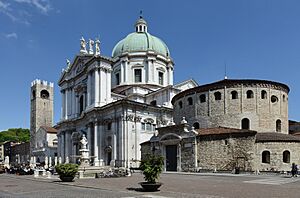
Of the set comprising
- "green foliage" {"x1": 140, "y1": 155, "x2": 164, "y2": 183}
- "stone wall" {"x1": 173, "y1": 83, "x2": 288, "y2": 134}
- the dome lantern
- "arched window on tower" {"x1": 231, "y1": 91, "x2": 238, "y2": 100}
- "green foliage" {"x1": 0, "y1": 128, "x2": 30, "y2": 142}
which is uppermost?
the dome lantern

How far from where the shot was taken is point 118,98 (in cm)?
6550

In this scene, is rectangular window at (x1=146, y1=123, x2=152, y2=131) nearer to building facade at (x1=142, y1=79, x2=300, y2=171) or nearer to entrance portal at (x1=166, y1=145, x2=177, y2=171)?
building facade at (x1=142, y1=79, x2=300, y2=171)

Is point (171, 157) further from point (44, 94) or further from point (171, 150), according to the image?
point (44, 94)

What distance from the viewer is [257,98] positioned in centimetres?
4509

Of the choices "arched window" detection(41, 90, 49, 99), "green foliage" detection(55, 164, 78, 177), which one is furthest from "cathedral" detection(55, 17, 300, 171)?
"arched window" detection(41, 90, 49, 99)

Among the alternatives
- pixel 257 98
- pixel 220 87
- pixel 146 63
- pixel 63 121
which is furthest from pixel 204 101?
pixel 63 121

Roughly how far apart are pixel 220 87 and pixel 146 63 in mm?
28272

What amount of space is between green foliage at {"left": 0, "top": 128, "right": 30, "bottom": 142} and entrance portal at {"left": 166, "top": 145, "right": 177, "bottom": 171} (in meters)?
111

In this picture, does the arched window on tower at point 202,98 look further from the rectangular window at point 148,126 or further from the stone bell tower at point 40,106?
the stone bell tower at point 40,106

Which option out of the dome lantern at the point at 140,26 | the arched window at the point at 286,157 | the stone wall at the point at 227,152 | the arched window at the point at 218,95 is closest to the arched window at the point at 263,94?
the arched window at the point at 218,95

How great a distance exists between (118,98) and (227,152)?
32004mm

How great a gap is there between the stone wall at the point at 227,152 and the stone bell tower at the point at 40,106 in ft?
258

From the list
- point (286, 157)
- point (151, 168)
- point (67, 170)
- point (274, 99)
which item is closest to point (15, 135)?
point (274, 99)

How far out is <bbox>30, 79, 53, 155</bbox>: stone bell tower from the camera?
108188 mm
